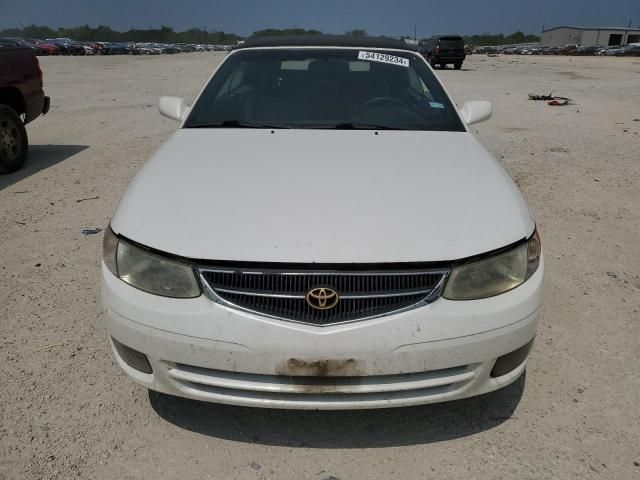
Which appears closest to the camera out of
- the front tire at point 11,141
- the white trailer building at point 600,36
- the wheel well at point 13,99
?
the front tire at point 11,141

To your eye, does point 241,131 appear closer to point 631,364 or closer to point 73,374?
point 73,374

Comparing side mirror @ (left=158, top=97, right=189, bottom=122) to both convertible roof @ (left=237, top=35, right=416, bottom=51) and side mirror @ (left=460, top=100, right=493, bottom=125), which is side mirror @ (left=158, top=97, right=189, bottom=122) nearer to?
convertible roof @ (left=237, top=35, right=416, bottom=51)

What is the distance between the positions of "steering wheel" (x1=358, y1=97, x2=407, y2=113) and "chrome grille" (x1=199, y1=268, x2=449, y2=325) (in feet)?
5.14

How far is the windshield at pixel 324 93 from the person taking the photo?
9.83ft

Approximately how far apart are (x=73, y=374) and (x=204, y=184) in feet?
3.65

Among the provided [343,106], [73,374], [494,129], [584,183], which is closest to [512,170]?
[584,183]

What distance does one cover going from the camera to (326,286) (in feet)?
5.78

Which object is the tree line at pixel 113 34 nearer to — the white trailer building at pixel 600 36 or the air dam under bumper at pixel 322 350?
the white trailer building at pixel 600 36

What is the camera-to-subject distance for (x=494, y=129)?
8.62 metres

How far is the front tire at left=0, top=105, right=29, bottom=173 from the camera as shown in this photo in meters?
5.83

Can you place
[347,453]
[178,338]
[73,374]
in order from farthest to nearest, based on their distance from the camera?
[73,374] < [347,453] < [178,338]

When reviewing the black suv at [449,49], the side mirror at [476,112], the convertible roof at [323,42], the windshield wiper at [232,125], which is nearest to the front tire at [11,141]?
the convertible roof at [323,42]

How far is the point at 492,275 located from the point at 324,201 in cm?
69

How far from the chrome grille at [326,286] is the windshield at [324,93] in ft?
4.49
